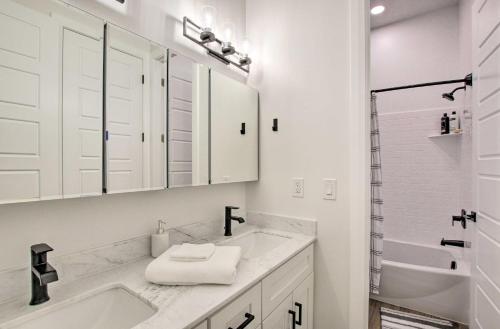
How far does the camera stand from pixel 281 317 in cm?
114

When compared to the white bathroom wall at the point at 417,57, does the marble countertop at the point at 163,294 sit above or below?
below

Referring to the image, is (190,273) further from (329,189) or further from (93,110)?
(329,189)

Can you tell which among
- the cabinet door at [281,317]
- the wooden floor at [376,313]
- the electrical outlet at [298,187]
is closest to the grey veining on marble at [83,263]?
the cabinet door at [281,317]

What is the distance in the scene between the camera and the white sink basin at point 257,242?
1454 millimetres

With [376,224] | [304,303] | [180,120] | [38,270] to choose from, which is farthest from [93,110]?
[376,224]

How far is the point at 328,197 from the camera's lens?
4.71ft

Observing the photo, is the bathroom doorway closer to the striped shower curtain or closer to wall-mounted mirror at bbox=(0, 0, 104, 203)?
the striped shower curtain

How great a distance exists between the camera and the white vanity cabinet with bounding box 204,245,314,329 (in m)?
0.85

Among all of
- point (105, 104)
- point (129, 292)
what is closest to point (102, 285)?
point (129, 292)

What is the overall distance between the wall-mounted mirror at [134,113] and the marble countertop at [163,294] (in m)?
0.33

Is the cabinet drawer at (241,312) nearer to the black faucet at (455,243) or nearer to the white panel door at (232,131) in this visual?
the white panel door at (232,131)

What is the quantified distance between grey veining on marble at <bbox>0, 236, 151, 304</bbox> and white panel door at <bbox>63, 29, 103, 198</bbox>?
238mm

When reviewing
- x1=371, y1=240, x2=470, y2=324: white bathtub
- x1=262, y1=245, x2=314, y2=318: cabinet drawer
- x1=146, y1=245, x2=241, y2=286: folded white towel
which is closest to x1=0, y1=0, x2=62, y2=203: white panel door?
x1=146, y1=245, x2=241, y2=286: folded white towel

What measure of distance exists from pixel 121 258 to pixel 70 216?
27cm
